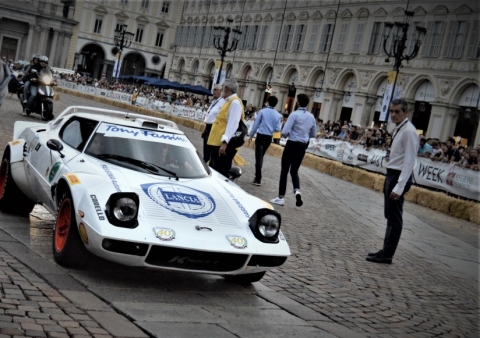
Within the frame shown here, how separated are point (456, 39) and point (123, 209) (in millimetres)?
37804

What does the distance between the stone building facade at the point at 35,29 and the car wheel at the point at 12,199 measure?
297 feet

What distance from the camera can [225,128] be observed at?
12.1 m

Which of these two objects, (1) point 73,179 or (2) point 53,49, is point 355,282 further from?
(2) point 53,49

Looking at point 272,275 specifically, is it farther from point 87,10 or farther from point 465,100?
point 87,10

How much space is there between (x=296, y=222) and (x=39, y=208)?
3926mm

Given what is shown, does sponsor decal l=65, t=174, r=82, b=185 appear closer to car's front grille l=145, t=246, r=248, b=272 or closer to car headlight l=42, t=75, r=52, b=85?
car's front grille l=145, t=246, r=248, b=272

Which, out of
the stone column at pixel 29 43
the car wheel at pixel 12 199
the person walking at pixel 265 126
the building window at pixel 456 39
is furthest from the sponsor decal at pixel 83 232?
the stone column at pixel 29 43

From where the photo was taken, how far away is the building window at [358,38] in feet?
164

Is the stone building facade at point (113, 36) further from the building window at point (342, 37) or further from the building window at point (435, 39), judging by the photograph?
the building window at point (435, 39)

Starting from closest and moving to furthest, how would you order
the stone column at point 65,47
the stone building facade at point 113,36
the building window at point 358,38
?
the building window at point 358,38, the stone building facade at point 113,36, the stone column at point 65,47

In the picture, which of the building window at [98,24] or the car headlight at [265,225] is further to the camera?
the building window at [98,24]

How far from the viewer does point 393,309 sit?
6.90 metres

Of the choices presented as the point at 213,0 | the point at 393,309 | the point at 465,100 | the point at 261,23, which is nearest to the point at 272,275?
the point at 393,309

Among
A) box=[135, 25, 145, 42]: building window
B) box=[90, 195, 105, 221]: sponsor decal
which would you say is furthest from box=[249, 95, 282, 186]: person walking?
box=[135, 25, 145, 42]: building window
